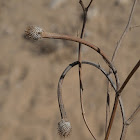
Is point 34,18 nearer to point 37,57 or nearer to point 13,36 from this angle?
point 13,36

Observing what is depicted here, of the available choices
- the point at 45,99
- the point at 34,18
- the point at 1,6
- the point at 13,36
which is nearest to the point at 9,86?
the point at 45,99

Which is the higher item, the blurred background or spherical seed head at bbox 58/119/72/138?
the blurred background

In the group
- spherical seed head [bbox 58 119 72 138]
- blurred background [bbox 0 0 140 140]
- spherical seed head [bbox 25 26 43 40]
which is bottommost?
spherical seed head [bbox 58 119 72 138]

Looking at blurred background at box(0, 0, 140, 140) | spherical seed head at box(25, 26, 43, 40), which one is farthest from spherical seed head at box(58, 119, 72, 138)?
blurred background at box(0, 0, 140, 140)

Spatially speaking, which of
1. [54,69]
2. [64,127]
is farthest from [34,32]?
[54,69]

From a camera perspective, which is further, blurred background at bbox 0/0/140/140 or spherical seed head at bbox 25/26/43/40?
blurred background at bbox 0/0/140/140

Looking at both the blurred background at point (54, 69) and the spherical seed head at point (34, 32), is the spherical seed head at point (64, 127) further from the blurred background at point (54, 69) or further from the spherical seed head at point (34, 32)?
the blurred background at point (54, 69)

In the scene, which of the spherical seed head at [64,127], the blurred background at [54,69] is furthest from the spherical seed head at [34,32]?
the blurred background at [54,69]

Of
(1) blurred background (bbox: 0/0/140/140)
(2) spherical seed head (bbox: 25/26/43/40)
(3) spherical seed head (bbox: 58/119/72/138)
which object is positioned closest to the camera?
(2) spherical seed head (bbox: 25/26/43/40)

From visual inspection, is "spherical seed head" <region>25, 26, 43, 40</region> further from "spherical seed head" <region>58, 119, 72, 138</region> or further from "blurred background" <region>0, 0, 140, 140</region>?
"blurred background" <region>0, 0, 140, 140</region>
